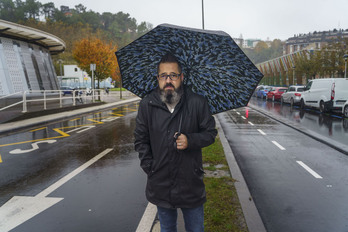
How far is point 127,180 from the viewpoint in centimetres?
556

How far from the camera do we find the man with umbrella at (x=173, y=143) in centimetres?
231

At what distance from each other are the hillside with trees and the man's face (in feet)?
246

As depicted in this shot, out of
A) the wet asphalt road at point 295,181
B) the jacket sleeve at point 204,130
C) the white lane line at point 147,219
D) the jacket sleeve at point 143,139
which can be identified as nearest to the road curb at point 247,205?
the wet asphalt road at point 295,181

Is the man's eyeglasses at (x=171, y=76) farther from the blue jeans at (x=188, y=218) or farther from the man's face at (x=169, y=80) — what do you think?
the blue jeans at (x=188, y=218)

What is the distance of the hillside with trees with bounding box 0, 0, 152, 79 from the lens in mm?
92125

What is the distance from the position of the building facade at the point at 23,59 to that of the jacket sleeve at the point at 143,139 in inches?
893

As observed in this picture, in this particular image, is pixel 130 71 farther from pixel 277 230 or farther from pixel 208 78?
pixel 277 230

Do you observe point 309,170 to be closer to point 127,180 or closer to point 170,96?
point 127,180

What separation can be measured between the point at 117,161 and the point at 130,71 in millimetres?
4396

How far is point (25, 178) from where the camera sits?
563 cm

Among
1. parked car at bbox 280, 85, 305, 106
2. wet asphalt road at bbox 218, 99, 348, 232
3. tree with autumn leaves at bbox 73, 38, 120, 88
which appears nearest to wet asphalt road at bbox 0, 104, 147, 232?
wet asphalt road at bbox 218, 99, 348, 232

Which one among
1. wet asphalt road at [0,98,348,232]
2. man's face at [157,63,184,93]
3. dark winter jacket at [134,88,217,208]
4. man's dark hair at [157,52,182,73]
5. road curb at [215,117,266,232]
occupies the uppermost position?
man's dark hair at [157,52,182,73]

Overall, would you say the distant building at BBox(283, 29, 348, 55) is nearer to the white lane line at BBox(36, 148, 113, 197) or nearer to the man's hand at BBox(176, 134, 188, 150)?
the white lane line at BBox(36, 148, 113, 197)

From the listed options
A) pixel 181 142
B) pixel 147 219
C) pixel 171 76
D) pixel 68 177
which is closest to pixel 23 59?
pixel 68 177
